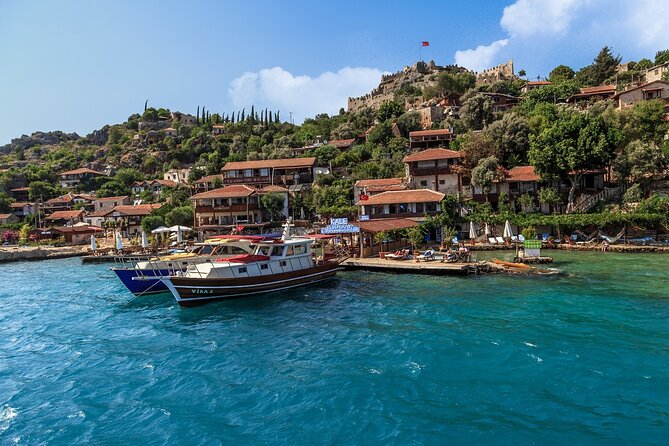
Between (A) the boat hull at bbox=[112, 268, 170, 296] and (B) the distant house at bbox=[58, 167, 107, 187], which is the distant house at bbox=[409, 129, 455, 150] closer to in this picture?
(A) the boat hull at bbox=[112, 268, 170, 296]

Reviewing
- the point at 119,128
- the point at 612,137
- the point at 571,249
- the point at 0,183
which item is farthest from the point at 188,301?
the point at 119,128

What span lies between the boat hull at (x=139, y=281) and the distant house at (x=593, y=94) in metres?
74.2

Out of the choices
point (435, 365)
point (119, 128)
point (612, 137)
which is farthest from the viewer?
point (119, 128)

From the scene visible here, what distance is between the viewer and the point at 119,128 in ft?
480

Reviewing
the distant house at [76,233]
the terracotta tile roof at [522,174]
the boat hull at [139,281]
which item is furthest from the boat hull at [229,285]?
the distant house at [76,233]

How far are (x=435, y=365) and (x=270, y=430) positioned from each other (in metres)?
6.34

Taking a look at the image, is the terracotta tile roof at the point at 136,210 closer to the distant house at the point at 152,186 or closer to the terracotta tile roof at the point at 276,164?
the terracotta tile roof at the point at 276,164

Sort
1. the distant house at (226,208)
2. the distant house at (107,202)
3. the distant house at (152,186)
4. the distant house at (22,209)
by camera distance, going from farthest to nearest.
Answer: the distant house at (152,186)
the distant house at (22,209)
the distant house at (107,202)
the distant house at (226,208)

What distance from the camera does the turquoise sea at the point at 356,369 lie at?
11453 millimetres

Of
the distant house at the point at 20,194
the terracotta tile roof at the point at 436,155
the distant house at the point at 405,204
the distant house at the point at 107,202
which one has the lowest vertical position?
the distant house at the point at 405,204

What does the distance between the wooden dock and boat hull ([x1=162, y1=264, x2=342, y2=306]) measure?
5549 mm

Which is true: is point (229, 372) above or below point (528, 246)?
below

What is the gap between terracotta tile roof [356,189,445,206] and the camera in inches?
1757

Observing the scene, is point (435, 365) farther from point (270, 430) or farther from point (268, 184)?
point (268, 184)
